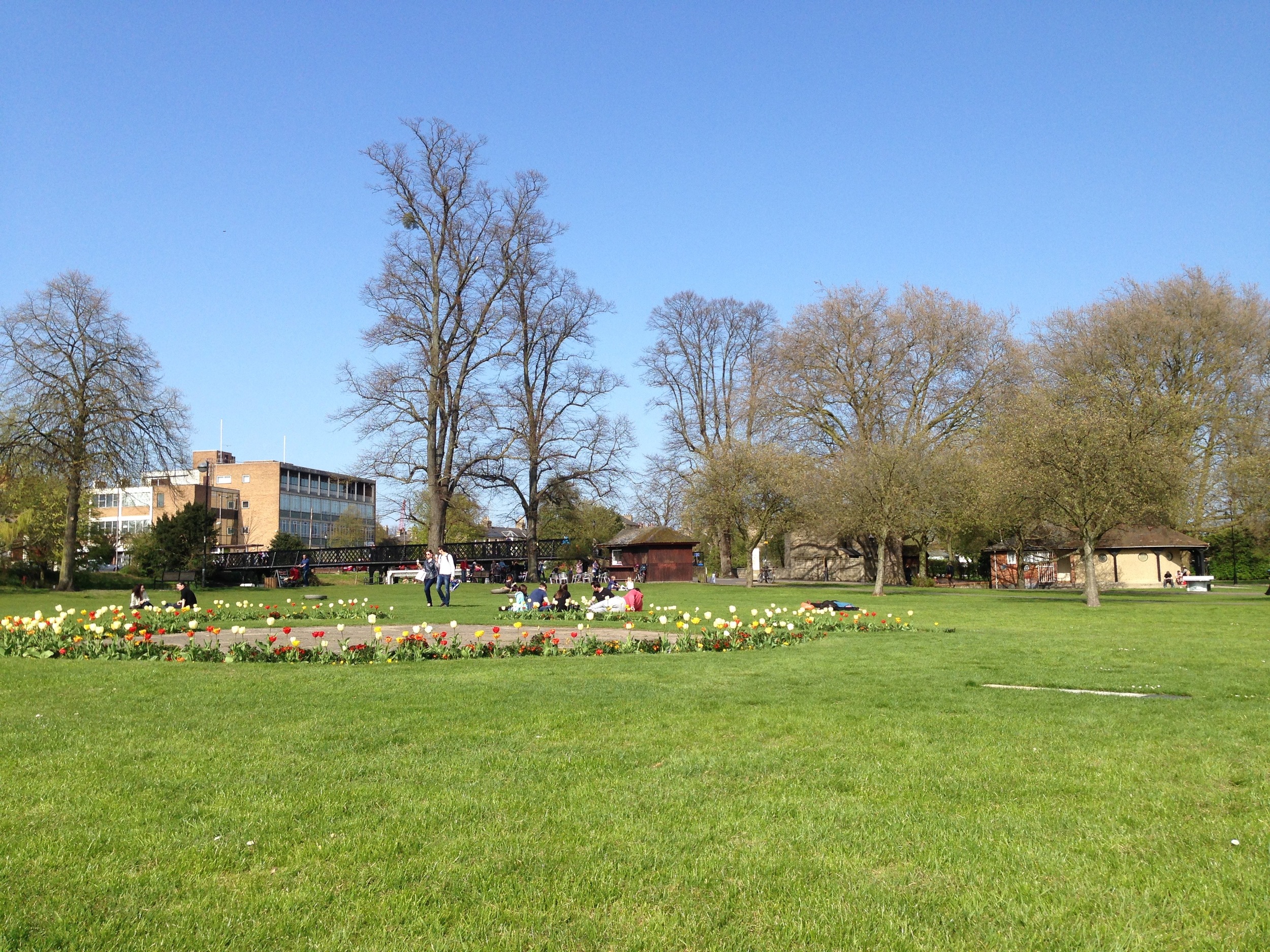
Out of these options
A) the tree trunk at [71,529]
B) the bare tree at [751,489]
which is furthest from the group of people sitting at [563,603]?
the bare tree at [751,489]

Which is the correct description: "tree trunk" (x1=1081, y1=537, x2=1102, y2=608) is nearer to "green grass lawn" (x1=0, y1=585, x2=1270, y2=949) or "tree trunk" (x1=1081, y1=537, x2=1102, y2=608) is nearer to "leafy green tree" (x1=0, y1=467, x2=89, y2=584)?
"green grass lawn" (x1=0, y1=585, x2=1270, y2=949)

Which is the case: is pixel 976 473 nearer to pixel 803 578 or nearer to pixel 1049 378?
pixel 1049 378

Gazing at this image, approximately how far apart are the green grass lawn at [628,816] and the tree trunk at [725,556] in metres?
54.0

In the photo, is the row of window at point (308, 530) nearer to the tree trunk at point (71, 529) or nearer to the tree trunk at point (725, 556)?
the tree trunk at point (725, 556)

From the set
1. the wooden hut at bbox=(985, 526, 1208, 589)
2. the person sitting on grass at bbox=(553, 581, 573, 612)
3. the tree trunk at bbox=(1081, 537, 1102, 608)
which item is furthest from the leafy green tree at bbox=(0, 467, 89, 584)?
the wooden hut at bbox=(985, 526, 1208, 589)

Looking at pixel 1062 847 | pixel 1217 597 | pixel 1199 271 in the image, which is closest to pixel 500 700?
pixel 1062 847

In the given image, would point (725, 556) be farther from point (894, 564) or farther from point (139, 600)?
point (139, 600)

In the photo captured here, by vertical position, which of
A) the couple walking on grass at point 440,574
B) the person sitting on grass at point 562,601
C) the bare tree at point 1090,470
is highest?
the bare tree at point 1090,470

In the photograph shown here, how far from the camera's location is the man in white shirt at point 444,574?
86.4 feet

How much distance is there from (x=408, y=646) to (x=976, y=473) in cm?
3624

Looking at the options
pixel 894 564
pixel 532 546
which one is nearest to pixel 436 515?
pixel 532 546

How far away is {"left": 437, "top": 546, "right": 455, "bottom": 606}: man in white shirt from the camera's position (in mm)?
26328

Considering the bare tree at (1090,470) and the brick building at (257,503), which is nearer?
the bare tree at (1090,470)

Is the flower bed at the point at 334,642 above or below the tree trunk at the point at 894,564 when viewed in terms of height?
below
